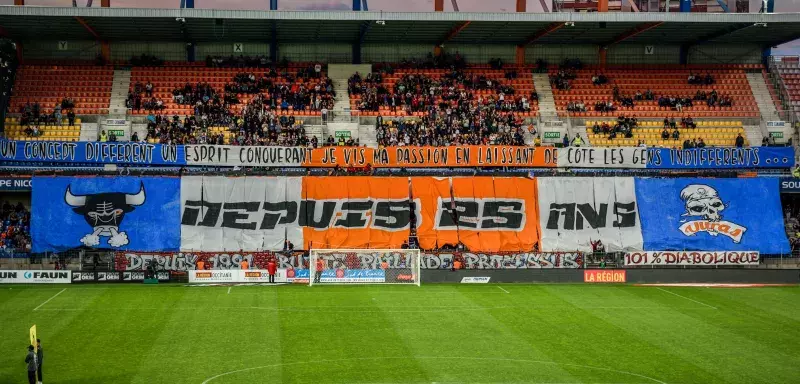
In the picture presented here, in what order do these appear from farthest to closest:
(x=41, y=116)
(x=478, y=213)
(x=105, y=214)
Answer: (x=41, y=116)
(x=478, y=213)
(x=105, y=214)

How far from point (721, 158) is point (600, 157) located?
701cm

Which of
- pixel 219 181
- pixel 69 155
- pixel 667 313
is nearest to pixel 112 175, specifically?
pixel 69 155

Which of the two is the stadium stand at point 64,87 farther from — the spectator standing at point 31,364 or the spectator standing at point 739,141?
the spectator standing at point 739,141

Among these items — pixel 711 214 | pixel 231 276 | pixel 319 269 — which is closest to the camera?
pixel 231 276

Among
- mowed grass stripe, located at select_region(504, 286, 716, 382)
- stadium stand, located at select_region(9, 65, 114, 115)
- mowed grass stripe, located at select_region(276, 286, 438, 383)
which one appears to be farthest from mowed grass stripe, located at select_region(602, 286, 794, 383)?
stadium stand, located at select_region(9, 65, 114, 115)

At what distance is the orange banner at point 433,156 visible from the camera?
4941 centimetres

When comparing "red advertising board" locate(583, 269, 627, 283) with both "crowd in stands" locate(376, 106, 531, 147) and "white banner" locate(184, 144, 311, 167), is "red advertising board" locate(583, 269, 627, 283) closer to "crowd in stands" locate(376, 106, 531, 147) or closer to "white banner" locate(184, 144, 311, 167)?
"crowd in stands" locate(376, 106, 531, 147)

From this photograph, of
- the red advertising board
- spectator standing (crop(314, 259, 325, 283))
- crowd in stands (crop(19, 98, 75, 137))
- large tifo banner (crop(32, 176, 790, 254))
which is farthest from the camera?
crowd in stands (crop(19, 98, 75, 137))

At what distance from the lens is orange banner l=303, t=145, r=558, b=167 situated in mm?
49406

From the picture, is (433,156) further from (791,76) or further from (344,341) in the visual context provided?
(791,76)

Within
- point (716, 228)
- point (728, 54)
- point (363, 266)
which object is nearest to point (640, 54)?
point (728, 54)

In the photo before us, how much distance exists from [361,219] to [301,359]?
2307 centimetres

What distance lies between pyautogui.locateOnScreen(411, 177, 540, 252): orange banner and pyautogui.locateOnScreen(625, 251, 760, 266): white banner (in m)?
5.55

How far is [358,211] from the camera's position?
47.7m
